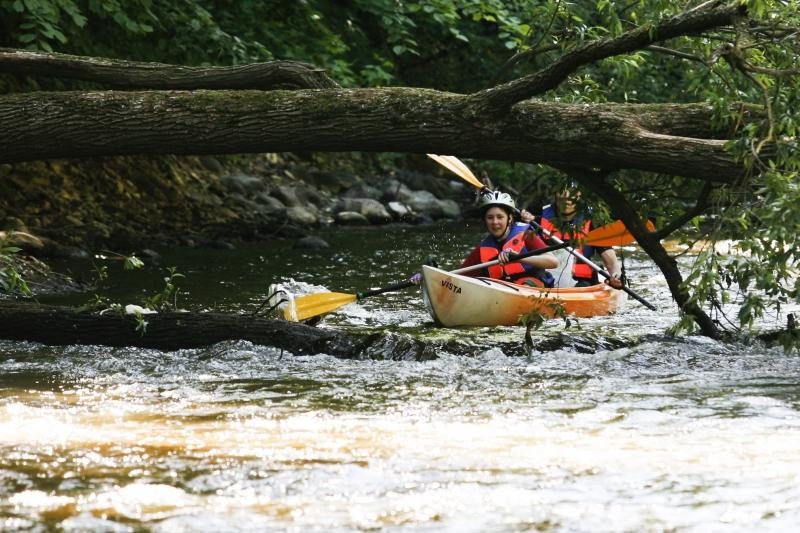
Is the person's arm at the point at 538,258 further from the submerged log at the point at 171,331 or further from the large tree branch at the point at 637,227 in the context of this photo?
the submerged log at the point at 171,331

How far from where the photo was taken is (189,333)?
25.8 ft

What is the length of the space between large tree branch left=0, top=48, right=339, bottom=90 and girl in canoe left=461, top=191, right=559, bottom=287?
2.65 meters

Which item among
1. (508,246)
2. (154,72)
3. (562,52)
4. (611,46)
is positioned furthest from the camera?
(508,246)

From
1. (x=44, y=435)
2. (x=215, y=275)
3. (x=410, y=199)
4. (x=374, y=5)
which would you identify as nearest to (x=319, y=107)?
(x=44, y=435)

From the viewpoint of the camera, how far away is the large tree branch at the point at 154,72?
843 centimetres

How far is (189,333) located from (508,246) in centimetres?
358

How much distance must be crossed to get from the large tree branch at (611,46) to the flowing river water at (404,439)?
168 centimetres

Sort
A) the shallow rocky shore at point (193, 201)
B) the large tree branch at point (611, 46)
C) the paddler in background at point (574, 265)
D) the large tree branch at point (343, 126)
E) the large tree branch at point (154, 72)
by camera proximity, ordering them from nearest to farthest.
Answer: the large tree branch at point (611, 46) → the large tree branch at point (343, 126) → the large tree branch at point (154, 72) → the paddler in background at point (574, 265) → the shallow rocky shore at point (193, 201)

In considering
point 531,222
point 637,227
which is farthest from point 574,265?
point 637,227

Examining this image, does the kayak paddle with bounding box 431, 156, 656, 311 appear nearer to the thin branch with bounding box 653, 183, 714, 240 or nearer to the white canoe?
the white canoe

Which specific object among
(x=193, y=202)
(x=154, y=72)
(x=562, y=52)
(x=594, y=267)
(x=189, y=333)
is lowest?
(x=189, y=333)

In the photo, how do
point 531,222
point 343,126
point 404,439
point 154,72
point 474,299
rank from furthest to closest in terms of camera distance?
point 531,222 → point 474,299 → point 154,72 → point 343,126 → point 404,439

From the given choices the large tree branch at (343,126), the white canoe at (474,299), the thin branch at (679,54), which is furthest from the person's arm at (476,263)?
the thin branch at (679,54)

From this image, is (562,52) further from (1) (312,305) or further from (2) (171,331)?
(2) (171,331)
